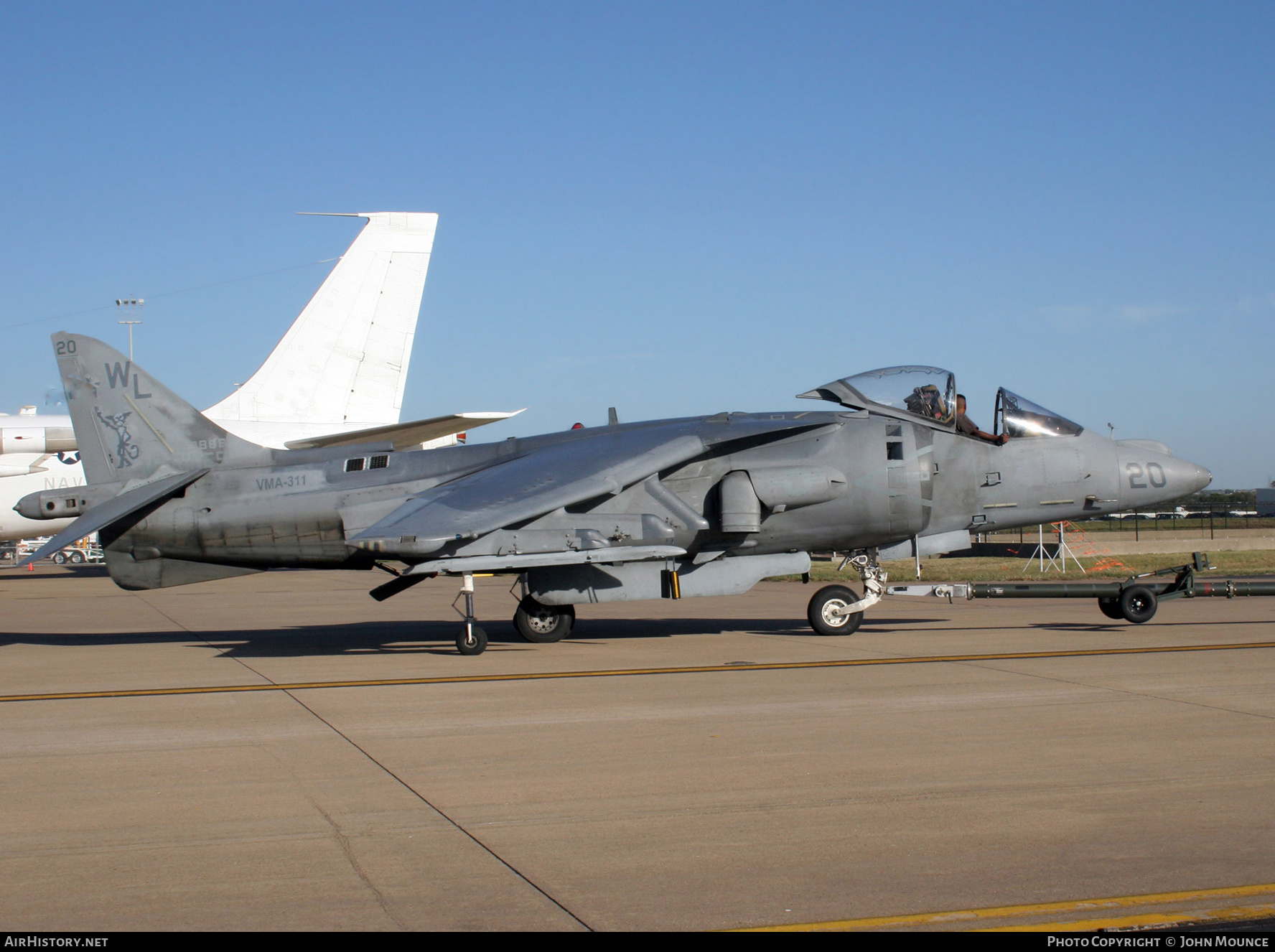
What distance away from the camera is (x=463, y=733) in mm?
8000

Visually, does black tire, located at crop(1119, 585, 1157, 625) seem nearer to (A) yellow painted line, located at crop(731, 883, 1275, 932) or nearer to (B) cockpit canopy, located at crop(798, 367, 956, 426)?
(B) cockpit canopy, located at crop(798, 367, 956, 426)

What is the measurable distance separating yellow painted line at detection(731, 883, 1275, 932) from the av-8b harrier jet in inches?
326

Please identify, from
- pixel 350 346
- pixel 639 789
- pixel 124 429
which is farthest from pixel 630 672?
pixel 350 346

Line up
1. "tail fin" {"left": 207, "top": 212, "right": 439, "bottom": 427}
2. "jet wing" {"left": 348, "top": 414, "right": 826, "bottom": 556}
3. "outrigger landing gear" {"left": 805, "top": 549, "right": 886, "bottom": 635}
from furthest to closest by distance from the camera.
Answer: "tail fin" {"left": 207, "top": 212, "right": 439, "bottom": 427}
"outrigger landing gear" {"left": 805, "top": 549, "right": 886, "bottom": 635}
"jet wing" {"left": 348, "top": 414, "right": 826, "bottom": 556}

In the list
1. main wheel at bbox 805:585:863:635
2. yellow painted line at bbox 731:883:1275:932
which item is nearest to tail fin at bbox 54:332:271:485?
main wheel at bbox 805:585:863:635

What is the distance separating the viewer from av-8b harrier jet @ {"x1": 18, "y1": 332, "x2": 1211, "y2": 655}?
42.2ft

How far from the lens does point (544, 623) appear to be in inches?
561

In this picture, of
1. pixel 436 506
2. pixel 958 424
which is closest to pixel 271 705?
pixel 436 506

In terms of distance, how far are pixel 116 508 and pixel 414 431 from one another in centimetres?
643

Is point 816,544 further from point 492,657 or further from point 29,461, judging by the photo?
point 29,461

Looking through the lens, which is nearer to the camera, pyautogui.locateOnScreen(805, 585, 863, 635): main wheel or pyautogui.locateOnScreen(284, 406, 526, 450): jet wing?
pyautogui.locateOnScreen(805, 585, 863, 635): main wheel

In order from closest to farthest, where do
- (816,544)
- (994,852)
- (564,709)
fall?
(994,852)
(564,709)
(816,544)

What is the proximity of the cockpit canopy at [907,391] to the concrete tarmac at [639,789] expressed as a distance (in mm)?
3147

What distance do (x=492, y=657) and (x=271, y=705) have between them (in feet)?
11.8
